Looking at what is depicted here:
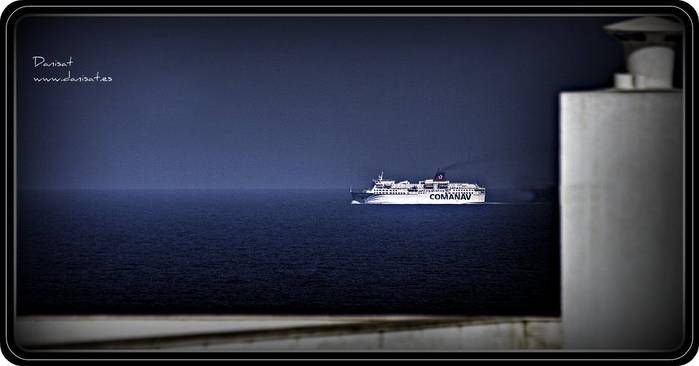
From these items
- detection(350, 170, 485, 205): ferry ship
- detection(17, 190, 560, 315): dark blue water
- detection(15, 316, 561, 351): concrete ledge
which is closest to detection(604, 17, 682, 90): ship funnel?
detection(15, 316, 561, 351): concrete ledge

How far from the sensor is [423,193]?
3214 inches

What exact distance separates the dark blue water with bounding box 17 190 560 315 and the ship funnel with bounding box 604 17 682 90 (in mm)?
12686

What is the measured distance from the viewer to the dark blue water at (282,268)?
2544 cm

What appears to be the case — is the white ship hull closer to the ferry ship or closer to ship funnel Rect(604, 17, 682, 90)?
the ferry ship

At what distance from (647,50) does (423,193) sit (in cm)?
7715

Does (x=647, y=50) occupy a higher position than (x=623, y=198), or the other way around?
(x=647, y=50)

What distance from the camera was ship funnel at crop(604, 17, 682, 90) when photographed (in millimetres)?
4656

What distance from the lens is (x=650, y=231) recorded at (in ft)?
15.2
